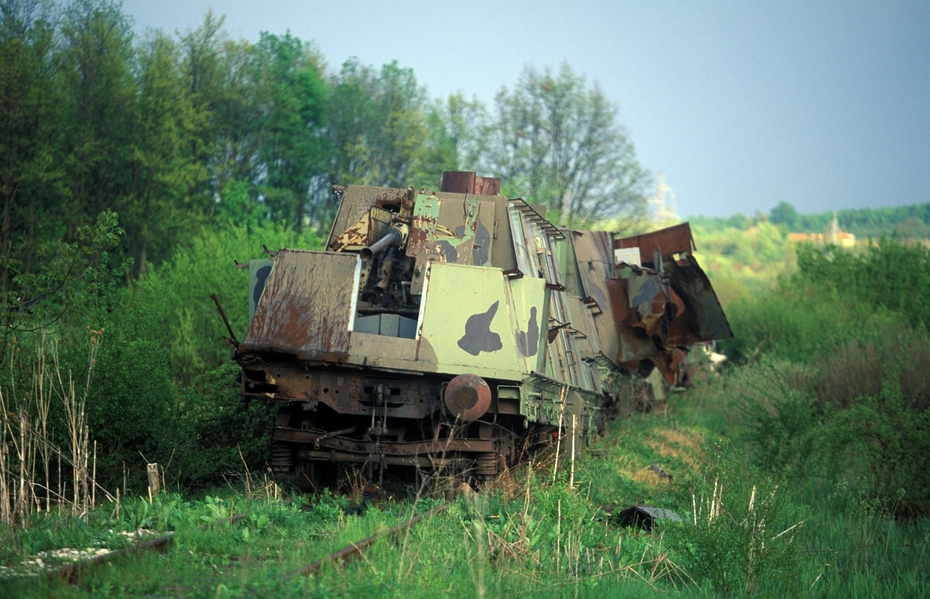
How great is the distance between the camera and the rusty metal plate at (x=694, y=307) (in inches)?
790

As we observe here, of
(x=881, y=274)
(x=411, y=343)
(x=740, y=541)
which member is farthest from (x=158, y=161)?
(x=740, y=541)

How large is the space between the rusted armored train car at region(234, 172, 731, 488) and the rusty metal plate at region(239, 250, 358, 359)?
1 centimetres

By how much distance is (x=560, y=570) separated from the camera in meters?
7.60

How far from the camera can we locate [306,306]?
11469mm

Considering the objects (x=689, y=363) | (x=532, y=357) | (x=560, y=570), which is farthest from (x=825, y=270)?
(x=560, y=570)

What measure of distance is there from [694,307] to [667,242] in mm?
1343

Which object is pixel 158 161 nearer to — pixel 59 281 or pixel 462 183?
pixel 462 183

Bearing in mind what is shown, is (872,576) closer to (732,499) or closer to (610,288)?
(732,499)

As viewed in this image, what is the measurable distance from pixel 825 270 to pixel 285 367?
3155 cm

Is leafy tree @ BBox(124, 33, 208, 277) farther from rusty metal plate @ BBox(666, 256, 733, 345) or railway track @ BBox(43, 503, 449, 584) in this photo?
railway track @ BBox(43, 503, 449, 584)

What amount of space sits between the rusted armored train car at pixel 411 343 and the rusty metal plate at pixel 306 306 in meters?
0.01

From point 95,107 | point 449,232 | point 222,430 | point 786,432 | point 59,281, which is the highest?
point 95,107

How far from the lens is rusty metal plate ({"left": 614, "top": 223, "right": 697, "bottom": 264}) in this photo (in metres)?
20.6

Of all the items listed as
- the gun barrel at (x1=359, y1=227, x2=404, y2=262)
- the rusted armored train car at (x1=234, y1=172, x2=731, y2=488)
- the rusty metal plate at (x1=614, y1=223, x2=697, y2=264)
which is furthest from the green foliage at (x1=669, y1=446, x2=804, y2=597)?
the rusty metal plate at (x1=614, y1=223, x2=697, y2=264)
